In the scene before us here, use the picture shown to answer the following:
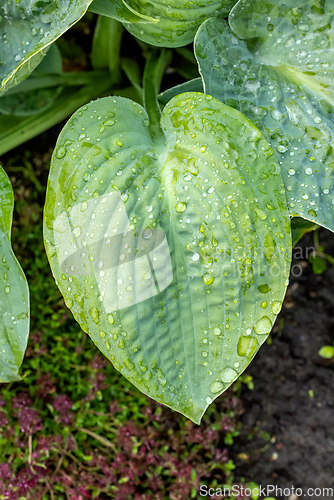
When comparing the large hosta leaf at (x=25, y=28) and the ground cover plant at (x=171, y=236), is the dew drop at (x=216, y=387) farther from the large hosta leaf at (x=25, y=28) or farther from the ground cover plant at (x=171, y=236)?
the large hosta leaf at (x=25, y=28)

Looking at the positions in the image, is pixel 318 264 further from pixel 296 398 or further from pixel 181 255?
pixel 181 255

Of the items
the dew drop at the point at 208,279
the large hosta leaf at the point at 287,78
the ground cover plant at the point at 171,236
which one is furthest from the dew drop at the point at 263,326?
the large hosta leaf at the point at 287,78

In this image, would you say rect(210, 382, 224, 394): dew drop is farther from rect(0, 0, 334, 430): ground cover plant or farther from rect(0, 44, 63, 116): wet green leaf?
rect(0, 44, 63, 116): wet green leaf

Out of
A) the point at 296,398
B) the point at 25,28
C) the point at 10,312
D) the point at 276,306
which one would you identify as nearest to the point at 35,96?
the point at 25,28

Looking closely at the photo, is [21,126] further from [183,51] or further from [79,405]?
[79,405]

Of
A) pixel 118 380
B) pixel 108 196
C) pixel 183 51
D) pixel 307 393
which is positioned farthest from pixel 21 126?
pixel 307 393
